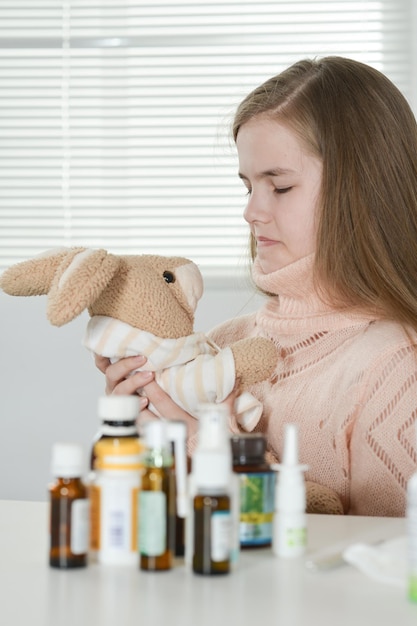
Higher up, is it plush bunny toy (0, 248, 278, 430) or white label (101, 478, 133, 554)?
plush bunny toy (0, 248, 278, 430)

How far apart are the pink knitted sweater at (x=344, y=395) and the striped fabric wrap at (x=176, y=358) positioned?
18 centimetres

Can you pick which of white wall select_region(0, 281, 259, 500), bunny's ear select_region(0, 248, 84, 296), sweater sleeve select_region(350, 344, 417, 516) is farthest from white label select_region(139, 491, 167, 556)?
white wall select_region(0, 281, 259, 500)

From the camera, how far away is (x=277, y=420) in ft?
5.05

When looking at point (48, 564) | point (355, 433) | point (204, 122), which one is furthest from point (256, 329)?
point (204, 122)

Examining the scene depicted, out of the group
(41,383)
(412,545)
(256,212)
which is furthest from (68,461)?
(41,383)

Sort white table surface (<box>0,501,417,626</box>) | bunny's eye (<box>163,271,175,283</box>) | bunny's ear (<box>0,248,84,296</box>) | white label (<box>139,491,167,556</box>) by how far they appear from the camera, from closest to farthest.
A: white table surface (<box>0,501,417,626</box>), white label (<box>139,491,167,556</box>), bunny's ear (<box>0,248,84,296</box>), bunny's eye (<box>163,271,175,283</box>)

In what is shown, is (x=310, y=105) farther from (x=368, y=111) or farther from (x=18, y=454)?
(x=18, y=454)

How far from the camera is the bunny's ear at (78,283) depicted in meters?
1.17

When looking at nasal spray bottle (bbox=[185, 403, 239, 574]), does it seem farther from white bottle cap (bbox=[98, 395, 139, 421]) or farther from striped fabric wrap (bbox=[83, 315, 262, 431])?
striped fabric wrap (bbox=[83, 315, 262, 431])

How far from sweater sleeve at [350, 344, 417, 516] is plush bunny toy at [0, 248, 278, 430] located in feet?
0.54

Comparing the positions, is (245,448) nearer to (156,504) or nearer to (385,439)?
(156,504)

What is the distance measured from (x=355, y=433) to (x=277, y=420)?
0.13 meters

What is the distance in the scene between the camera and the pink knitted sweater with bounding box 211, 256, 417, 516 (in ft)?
4.66

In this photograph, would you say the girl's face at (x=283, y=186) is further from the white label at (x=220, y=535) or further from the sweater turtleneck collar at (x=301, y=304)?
the white label at (x=220, y=535)
